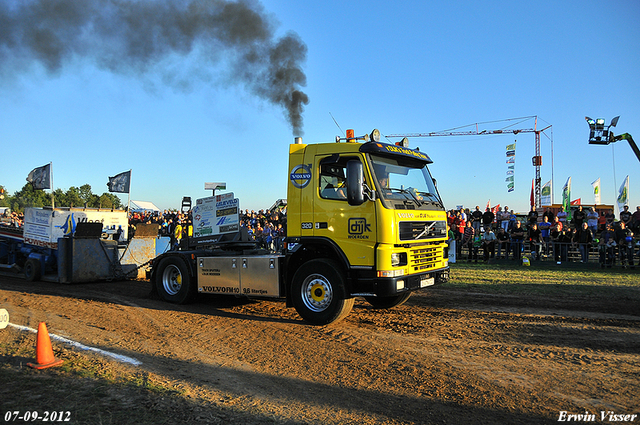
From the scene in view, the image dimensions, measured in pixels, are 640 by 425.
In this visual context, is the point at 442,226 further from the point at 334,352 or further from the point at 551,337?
the point at 334,352

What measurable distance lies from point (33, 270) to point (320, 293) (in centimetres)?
931

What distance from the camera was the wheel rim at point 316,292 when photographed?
6840 millimetres

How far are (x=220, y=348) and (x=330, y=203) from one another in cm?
279

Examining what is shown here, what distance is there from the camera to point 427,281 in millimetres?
7074

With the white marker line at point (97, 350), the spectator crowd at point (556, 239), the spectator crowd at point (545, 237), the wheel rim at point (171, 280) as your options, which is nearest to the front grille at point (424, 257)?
the white marker line at point (97, 350)

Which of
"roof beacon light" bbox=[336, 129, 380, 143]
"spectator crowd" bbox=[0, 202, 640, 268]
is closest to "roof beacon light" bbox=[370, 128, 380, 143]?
"roof beacon light" bbox=[336, 129, 380, 143]

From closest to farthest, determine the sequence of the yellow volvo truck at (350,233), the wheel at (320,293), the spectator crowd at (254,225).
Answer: the yellow volvo truck at (350,233) → the wheel at (320,293) → the spectator crowd at (254,225)

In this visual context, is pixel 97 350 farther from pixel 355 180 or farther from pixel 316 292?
pixel 355 180

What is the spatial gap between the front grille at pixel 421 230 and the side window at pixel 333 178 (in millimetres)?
1121

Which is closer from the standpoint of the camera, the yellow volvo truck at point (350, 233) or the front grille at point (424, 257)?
the yellow volvo truck at point (350, 233)

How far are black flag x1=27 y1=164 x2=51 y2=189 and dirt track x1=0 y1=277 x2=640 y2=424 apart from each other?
714cm

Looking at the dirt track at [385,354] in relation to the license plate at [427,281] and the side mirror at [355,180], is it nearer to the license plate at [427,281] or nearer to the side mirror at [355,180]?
the license plate at [427,281]

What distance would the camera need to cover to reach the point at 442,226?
754cm

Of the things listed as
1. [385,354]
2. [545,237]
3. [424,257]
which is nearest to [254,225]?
[545,237]
